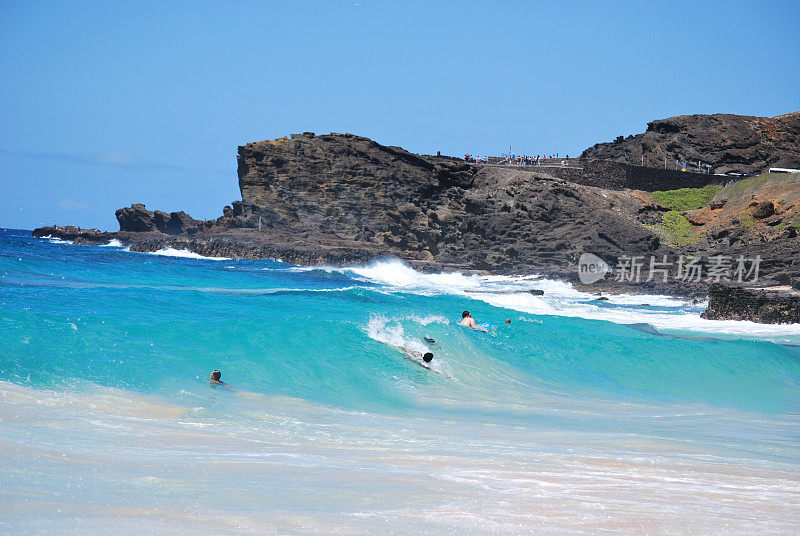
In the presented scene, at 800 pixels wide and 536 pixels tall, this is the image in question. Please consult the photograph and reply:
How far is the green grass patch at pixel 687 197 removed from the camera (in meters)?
48.9

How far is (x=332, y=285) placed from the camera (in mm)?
33531

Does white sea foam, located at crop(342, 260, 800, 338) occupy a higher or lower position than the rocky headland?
lower

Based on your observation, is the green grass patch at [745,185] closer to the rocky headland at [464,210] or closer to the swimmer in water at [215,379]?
the rocky headland at [464,210]

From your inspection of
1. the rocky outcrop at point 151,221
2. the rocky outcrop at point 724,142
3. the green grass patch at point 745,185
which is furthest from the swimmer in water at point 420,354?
the rocky outcrop at point 151,221

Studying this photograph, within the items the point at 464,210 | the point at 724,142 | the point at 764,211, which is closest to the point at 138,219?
the point at 464,210

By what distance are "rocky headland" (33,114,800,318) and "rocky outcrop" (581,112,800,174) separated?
5.58 metres

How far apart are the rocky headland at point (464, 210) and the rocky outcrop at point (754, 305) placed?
13.4m

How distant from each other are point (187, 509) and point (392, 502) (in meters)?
1.47

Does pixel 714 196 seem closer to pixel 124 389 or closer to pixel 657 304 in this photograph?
pixel 657 304

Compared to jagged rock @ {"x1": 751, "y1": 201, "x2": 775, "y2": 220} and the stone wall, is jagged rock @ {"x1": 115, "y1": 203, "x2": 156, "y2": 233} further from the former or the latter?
jagged rock @ {"x1": 751, "y1": 201, "x2": 775, "y2": 220}

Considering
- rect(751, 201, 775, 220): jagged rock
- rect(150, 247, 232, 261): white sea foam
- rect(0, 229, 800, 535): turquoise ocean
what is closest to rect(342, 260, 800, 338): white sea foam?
rect(0, 229, 800, 535): turquoise ocean

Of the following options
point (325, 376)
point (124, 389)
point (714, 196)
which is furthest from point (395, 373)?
point (714, 196)

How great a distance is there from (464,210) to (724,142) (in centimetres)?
2119

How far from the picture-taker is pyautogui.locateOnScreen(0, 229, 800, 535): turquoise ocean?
5.19m
